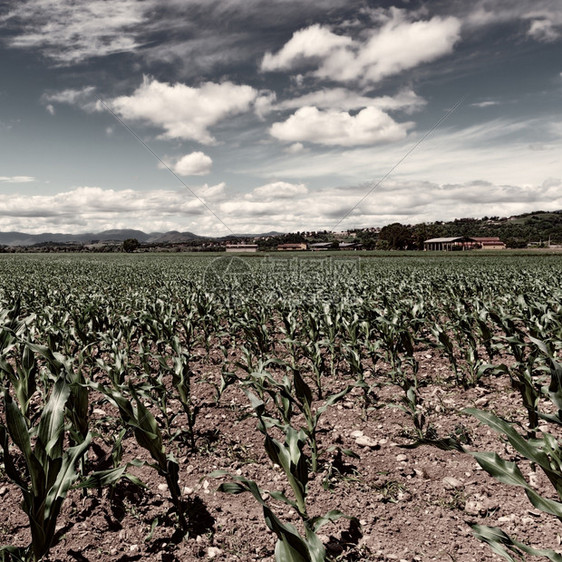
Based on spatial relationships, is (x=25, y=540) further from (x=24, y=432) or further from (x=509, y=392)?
(x=509, y=392)

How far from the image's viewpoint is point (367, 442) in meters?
4.38

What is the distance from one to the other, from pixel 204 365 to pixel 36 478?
5.30m

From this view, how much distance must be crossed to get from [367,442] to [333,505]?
117 centimetres

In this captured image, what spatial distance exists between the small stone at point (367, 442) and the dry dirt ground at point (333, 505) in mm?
21

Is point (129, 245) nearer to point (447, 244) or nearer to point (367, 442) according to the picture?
point (447, 244)

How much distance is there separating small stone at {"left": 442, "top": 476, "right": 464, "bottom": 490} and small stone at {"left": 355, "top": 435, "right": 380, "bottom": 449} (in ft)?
2.82

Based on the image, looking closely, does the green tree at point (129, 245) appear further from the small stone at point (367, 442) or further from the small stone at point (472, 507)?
the small stone at point (472, 507)

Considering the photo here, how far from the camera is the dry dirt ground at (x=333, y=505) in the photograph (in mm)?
2924

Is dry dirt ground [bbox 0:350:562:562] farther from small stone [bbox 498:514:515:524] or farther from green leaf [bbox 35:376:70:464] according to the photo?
green leaf [bbox 35:376:70:464]

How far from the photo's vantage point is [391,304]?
33.1 feet

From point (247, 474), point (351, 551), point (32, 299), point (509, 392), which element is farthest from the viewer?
point (32, 299)

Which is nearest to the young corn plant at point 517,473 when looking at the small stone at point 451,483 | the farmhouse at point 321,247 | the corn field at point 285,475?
the corn field at point 285,475

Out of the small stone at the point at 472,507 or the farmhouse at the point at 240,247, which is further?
the farmhouse at the point at 240,247

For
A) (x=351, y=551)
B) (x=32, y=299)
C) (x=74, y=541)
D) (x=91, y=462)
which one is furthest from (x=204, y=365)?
(x=32, y=299)
